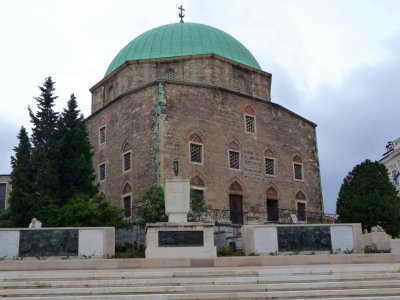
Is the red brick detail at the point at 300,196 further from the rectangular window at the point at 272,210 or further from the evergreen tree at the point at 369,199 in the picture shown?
the evergreen tree at the point at 369,199

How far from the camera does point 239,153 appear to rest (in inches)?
924

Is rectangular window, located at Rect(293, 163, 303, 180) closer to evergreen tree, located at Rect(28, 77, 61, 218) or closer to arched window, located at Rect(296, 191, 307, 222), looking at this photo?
arched window, located at Rect(296, 191, 307, 222)

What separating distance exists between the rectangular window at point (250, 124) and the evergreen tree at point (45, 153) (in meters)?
9.08

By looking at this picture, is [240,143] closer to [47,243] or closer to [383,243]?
[383,243]

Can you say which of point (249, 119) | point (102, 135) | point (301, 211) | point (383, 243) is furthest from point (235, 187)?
point (383, 243)

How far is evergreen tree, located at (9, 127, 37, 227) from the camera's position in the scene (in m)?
17.6

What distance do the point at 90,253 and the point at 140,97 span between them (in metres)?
12.0

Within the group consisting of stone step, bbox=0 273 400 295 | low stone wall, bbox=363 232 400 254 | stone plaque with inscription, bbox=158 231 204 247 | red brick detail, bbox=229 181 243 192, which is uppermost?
red brick detail, bbox=229 181 243 192

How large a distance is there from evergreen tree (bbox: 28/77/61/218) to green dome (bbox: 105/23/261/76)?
7079 mm

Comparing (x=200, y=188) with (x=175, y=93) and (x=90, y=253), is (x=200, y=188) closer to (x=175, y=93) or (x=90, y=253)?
(x=175, y=93)

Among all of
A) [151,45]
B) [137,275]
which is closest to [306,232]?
[137,275]

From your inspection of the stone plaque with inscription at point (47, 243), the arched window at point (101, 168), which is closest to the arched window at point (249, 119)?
Result: the arched window at point (101, 168)

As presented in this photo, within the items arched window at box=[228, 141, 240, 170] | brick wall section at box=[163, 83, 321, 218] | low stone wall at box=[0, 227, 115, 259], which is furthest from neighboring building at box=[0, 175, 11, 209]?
low stone wall at box=[0, 227, 115, 259]

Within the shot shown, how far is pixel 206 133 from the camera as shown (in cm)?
2264
